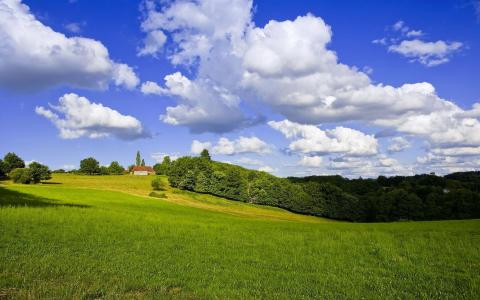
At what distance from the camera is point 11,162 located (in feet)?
406

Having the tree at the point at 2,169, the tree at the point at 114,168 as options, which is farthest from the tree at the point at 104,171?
the tree at the point at 2,169

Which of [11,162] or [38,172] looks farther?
[11,162]

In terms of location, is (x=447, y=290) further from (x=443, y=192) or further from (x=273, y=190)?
(x=443, y=192)

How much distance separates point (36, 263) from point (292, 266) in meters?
9.87

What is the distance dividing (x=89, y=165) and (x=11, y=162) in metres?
40.0

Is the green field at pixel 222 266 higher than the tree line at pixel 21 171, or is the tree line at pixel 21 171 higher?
the tree line at pixel 21 171

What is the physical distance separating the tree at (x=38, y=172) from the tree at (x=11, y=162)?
1587cm

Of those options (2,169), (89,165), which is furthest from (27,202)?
(89,165)

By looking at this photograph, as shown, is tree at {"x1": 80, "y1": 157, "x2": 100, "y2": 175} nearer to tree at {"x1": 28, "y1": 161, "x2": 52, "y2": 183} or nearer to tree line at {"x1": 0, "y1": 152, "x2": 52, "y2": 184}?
tree line at {"x1": 0, "y1": 152, "x2": 52, "y2": 184}

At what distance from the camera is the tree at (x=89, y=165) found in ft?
530

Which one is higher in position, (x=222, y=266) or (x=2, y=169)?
(x=2, y=169)

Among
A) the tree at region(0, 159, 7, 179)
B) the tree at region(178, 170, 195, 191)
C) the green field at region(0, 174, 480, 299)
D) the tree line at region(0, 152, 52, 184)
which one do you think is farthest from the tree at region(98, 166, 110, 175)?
the green field at region(0, 174, 480, 299)

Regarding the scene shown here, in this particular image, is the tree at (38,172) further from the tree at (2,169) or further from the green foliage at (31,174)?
the tree at (2,169)

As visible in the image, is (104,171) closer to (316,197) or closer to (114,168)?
(114,168)
